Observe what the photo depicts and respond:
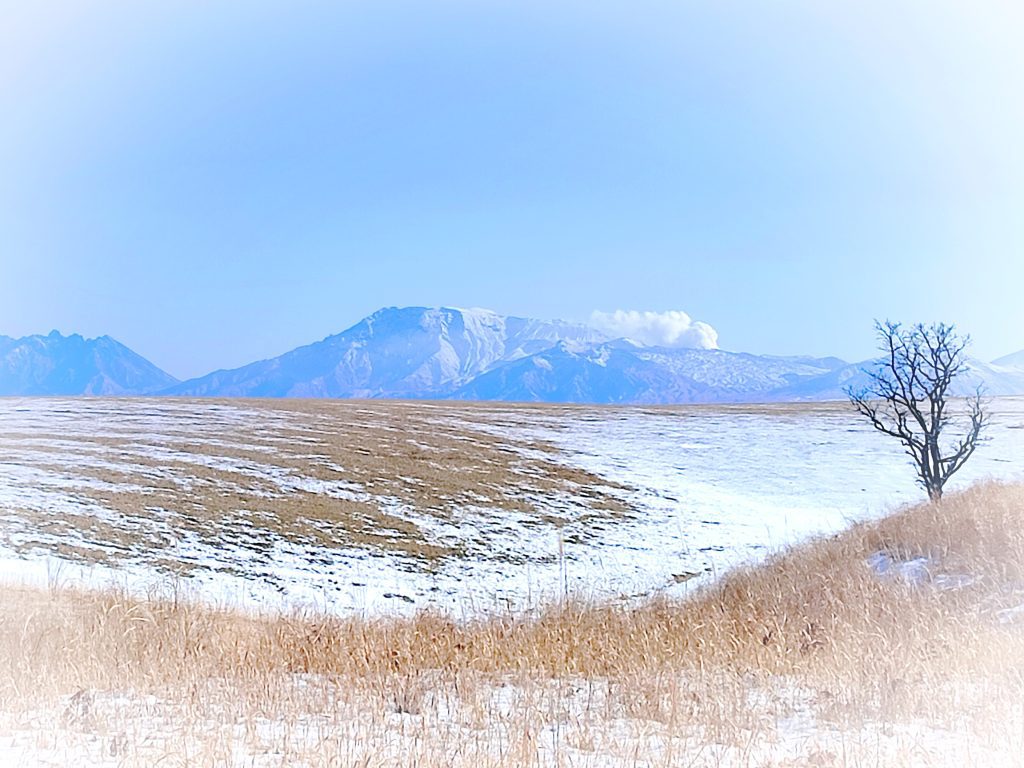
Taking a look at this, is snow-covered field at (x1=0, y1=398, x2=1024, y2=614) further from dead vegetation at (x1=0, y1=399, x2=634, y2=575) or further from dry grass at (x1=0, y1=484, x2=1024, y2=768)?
dry grass at (x1=0, y1=484, x2=1024, y2=768)

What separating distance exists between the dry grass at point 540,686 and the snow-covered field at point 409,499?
224 cm

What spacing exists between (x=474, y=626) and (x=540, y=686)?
2861 millimetres

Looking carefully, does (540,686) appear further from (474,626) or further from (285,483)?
(285,483)

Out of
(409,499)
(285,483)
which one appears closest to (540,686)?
(409,499)

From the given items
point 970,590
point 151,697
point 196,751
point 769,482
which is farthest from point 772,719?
point 769,482

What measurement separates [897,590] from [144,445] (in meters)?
33.5

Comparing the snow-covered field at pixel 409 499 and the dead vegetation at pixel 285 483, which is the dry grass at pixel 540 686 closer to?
the snow-covered field at pixel 409 499

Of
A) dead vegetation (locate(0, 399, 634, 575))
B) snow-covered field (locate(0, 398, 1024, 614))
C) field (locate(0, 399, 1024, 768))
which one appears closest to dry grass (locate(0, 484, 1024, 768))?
field (locate(0, 399, 1024, 768))

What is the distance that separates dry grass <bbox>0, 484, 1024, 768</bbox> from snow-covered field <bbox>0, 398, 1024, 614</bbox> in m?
2.24

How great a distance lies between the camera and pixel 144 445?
34.6m

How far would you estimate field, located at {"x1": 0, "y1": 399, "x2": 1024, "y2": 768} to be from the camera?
4605 mm

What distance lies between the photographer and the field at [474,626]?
15.1ft

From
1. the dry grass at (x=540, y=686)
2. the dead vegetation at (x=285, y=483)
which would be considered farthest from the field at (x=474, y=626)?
the dead vegetation at (x=285, y=483)

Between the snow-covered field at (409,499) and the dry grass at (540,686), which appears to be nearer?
the dry grass at (540,686)
